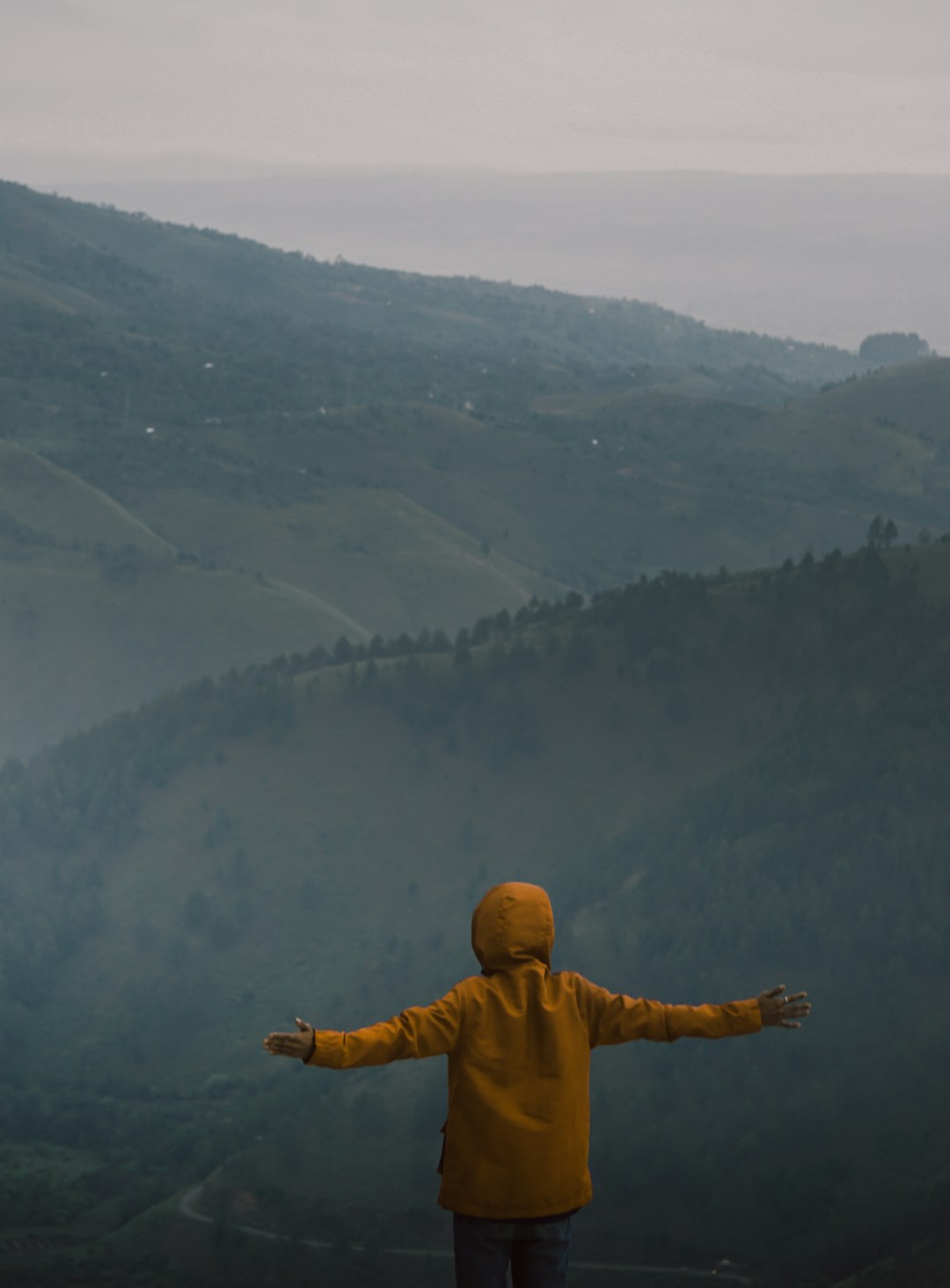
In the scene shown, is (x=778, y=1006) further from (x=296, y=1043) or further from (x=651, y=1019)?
(x=296, y=1043)

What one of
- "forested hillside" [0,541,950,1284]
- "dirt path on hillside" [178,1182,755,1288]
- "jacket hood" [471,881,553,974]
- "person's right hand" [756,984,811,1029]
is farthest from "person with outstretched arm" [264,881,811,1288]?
"forested hillside" [0,541,950,1284]

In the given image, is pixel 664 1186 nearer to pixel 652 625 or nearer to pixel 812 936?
pixel 812 936

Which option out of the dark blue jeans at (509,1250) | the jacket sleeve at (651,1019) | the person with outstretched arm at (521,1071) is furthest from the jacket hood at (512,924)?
the dark blue jeans at (509,1250)

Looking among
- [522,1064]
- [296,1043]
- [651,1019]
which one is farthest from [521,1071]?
[296,1043]

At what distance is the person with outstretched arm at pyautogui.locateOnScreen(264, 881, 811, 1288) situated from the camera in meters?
8.45

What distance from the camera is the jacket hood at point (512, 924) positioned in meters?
8.39

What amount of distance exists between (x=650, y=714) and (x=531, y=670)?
8.87 metres

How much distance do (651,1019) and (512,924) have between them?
880 mm

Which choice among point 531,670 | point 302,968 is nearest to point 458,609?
point 531,670

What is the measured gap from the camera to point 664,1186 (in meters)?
48.8

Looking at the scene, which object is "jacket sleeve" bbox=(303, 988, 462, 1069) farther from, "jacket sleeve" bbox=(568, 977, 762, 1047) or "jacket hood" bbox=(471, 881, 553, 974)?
"jacket sleeve" bbox=(568, 977, 762, 1047)

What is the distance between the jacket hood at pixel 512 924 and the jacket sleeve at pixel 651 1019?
40 centimetres

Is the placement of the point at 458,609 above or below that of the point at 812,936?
above

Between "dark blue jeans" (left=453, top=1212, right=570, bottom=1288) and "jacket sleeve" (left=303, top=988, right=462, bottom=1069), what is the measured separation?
0.99 meters
